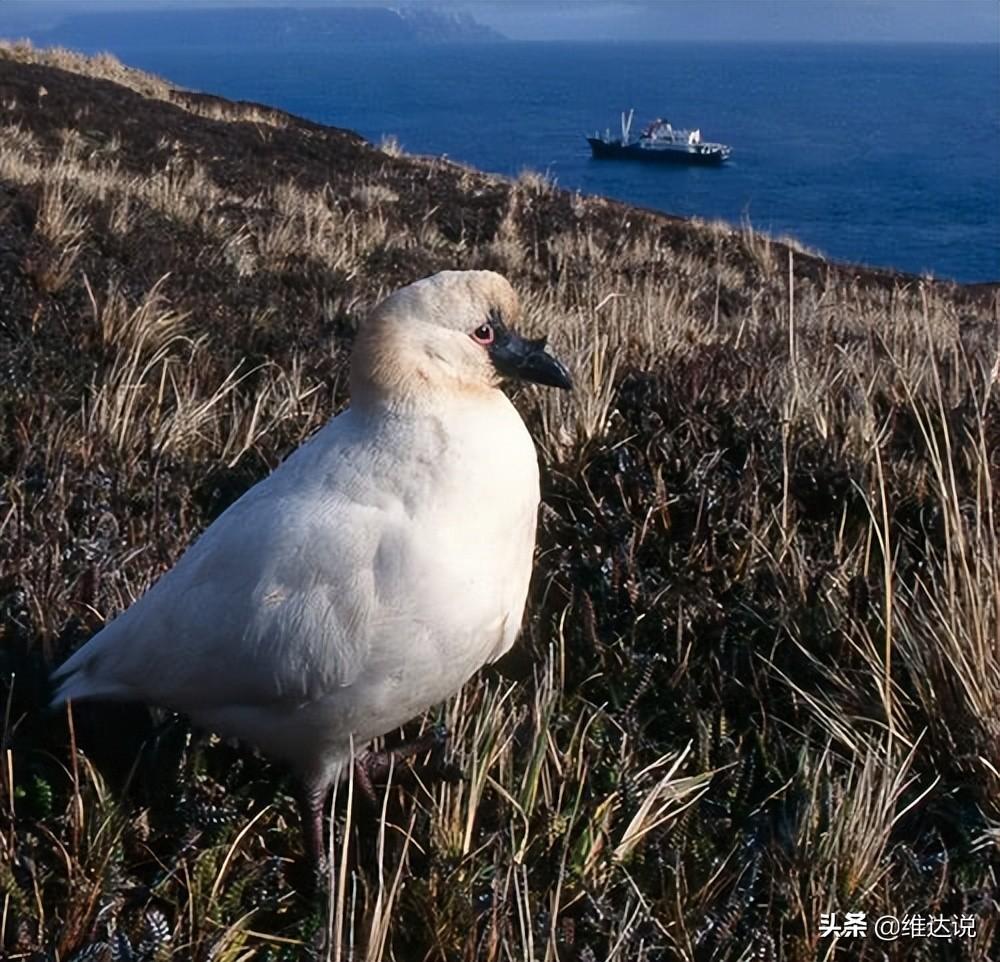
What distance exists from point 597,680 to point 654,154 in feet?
189

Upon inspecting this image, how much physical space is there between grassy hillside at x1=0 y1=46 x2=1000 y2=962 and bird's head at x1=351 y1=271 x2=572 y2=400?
28.5 inches

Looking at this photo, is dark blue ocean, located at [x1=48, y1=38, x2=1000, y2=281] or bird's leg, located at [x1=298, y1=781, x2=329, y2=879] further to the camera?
dark blue ocean, located at [x1=48, y1=38, x2=1000, y2=281]

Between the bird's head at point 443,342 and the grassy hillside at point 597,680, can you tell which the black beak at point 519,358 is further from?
the grassy hillside at point 597,680

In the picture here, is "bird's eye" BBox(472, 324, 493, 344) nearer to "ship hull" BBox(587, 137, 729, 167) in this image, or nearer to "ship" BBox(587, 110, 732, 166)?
"ship" BBox(587, 110, 732, 166)

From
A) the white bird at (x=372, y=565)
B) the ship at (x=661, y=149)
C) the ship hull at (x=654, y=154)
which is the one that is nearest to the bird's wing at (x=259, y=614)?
the white bird at (x=372, y=565)

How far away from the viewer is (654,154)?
58000mm

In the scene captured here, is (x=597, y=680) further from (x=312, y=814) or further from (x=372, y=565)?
(x=372, y=565)

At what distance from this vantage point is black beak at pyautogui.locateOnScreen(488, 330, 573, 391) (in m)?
2.45

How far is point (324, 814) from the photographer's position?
2701 mm

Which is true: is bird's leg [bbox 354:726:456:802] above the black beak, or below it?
below

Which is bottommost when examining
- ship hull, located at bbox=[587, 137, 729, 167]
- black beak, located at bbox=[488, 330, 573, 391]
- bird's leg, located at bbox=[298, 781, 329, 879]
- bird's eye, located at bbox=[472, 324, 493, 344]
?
bird's leg, located at bbox=[298, 781, 329, 879]

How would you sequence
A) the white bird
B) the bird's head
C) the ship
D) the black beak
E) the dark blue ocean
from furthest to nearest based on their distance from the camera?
1. the ship
2. the dark blue ocean
3. the black beak
4. the bird's head
5. the white bird

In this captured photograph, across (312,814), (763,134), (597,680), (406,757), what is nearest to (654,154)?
(763,134)

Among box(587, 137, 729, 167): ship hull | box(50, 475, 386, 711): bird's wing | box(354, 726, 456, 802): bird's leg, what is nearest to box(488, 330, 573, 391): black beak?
box(50, 475, 386, 711): bird's wing
